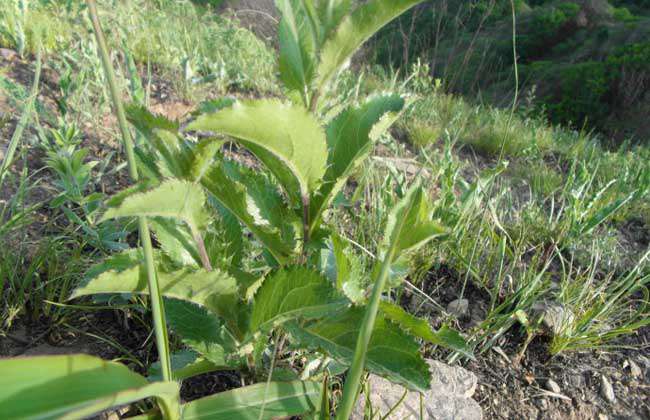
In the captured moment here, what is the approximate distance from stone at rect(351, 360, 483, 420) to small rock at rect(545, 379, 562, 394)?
26 cm

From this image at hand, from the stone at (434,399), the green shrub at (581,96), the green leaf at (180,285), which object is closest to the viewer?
the green leaf at (180,285)

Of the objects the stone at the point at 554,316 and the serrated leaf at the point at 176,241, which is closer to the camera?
the serrated leaf at the point at 176,241

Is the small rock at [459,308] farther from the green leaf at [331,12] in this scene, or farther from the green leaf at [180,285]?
the green leaf at [331,12]

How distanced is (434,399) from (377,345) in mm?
455

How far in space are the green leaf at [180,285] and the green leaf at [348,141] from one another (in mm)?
190

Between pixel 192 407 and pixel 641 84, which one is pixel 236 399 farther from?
pixel 641 84

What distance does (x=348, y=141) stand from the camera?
0.74 metres

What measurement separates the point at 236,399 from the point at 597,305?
3.71 feet

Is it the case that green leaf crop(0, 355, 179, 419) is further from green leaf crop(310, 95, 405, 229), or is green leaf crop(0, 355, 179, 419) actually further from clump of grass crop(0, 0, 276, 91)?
clump of grass crop(0, 0, 276, 91)

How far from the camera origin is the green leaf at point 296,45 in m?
0.68

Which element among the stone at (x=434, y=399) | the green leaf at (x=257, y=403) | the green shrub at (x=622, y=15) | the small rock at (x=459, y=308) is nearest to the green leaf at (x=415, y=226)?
the green leaf at (x=257, y=403)

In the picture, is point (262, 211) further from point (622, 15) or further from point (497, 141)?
point (622, 15)

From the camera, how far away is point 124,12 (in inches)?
96.7

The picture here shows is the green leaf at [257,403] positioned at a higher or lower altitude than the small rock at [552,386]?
higher
